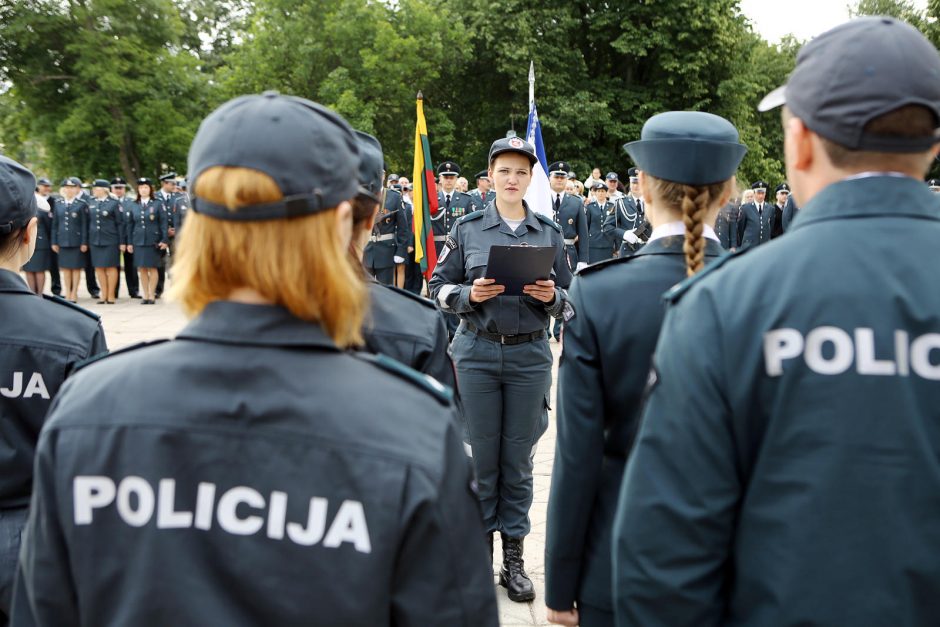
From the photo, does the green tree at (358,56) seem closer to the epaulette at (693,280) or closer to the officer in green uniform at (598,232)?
the officer in green uniform at (598,232)

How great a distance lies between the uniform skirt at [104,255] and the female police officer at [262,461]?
619 inches

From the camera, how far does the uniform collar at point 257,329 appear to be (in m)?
1.38

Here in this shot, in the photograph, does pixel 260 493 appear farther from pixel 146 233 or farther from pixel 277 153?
pixel 146 233

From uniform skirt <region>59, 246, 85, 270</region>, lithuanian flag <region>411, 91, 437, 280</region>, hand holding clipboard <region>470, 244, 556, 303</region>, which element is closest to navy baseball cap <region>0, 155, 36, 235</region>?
hand holding clipboard <region>470, 244, 556, 303</region>

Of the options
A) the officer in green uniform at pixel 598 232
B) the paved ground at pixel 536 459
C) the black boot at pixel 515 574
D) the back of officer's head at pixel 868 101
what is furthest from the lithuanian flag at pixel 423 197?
the officer in green uniform at pixel 598 232

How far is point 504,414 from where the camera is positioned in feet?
13.9

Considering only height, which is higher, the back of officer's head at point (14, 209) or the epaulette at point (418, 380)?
the back of officer's head at point (14, 209)

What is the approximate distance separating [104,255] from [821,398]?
16286 mm

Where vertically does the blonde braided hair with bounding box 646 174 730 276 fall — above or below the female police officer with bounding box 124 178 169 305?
above

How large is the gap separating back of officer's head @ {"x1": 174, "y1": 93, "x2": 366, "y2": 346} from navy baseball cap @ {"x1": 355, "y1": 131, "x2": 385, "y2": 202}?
1053mm

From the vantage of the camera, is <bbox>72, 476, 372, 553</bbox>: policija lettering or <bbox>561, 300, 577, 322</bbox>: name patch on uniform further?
<bbox>561, 300, 577, 322</bbox>: name patch on uniform

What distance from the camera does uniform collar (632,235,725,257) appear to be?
2.39m

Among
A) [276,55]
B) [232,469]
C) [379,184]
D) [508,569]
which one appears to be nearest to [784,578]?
[232,469]

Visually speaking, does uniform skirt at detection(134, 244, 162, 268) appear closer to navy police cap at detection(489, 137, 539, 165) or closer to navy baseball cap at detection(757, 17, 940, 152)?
navy police cap at detection(489, 137, 539, 165)
